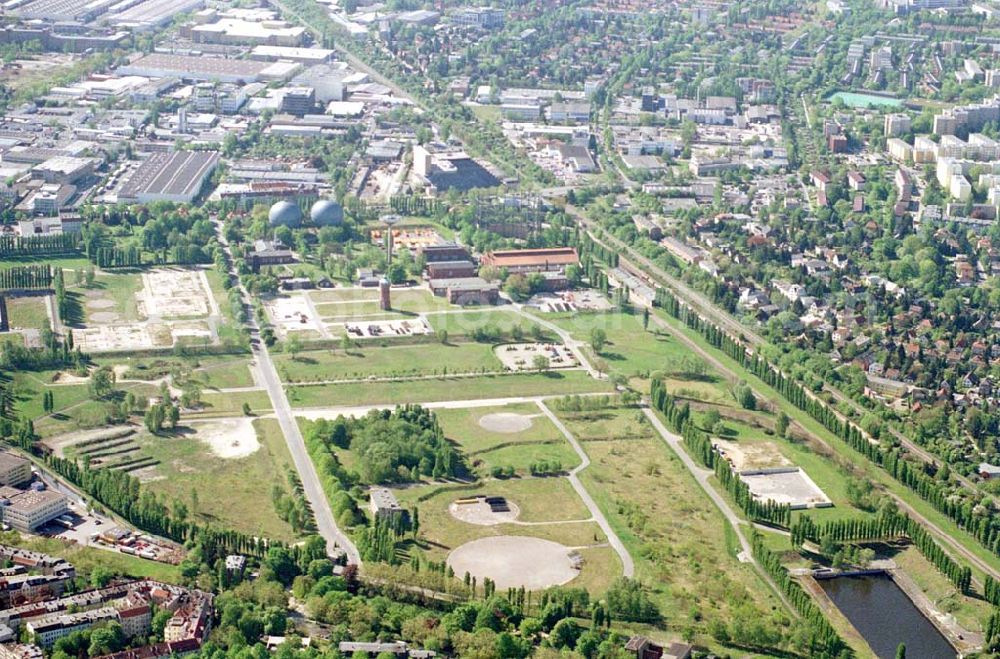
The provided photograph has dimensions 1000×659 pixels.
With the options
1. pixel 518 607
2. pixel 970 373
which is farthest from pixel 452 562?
pixel 970 373

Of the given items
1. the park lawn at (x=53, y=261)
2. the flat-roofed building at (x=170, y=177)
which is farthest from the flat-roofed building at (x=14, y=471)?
Answer: the flat-roofed building at (x=170, y=177)

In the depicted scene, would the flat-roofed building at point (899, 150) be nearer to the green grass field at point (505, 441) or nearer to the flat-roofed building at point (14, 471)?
the green grass field at point (505, 441)

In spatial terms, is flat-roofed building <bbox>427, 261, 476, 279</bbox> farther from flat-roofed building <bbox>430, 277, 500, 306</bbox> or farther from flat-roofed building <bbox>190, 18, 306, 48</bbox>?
flat-roofed building <bbox>190, 18, 306, 48</bbox>

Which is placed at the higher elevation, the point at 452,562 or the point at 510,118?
the point at 510,118

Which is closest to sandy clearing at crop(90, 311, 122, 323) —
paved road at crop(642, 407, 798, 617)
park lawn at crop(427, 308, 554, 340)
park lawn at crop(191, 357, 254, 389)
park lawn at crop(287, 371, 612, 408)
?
park lawn at crop(191, 357, 254, 389)

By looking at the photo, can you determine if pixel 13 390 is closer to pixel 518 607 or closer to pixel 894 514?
pixel 518 607

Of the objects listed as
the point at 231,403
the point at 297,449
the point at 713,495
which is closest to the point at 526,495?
the point at 713,495

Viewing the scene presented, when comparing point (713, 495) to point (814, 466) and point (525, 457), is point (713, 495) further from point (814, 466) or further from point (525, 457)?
point (525, 457)

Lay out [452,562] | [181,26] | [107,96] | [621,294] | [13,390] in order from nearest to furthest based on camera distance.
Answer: [452,562], [13,390], [621,294], [107,96], [181,26]
